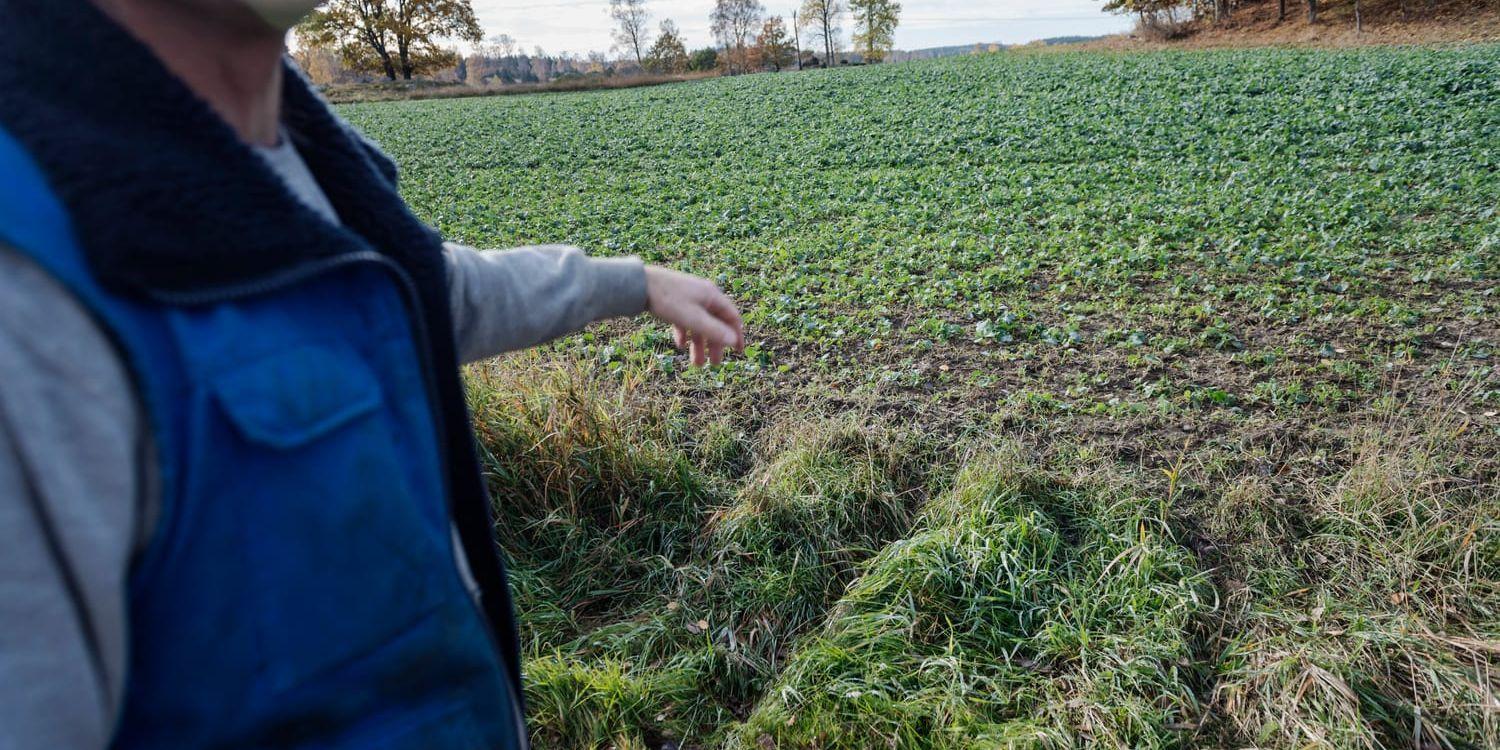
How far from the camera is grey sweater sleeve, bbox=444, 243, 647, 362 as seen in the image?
132 centimetres

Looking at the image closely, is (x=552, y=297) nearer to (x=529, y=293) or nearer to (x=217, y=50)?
(x=529, y=293)

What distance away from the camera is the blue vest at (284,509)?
76 centimetres

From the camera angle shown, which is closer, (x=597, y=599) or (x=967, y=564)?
(x=967, y=564)

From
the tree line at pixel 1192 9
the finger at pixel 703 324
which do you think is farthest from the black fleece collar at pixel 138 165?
the tree line at pixel 1192 9

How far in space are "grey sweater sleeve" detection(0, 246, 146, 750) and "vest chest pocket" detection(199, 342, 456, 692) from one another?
0.07 metres

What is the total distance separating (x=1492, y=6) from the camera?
26.4 metres

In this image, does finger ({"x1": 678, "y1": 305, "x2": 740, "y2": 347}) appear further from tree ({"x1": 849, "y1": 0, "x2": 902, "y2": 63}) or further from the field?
tree ({"x1": 849, "y1": 0, "x2": 902, "y2": 63})

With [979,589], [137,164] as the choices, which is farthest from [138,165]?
[979,589]

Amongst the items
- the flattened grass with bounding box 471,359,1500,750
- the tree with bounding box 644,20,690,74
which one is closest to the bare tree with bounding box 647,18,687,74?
the tree with bounding box 644,20,690,74

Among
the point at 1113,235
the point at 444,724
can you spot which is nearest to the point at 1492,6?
the point at 1113,235

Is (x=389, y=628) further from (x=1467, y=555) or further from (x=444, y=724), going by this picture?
(x=1467, y=555)

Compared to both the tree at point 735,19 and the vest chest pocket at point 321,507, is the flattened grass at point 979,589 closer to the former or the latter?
the vest chest pocket at point 321,507

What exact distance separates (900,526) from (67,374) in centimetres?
347

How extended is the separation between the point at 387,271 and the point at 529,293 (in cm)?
40
